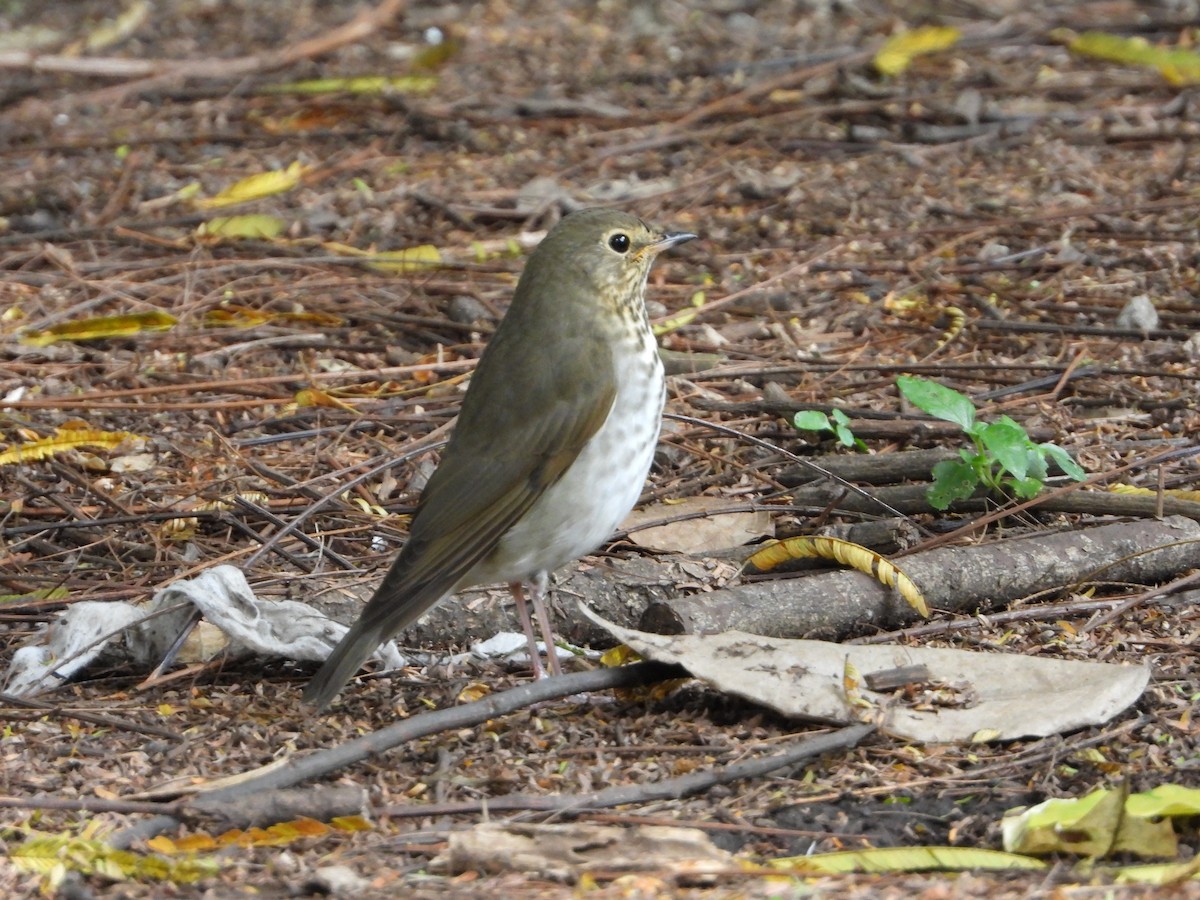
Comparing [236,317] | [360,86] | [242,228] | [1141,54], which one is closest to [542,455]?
[236,317]

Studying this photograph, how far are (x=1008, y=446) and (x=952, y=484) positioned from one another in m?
0.21

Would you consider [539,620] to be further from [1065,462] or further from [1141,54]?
[1141,54]

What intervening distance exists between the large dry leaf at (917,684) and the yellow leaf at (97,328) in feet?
10.4

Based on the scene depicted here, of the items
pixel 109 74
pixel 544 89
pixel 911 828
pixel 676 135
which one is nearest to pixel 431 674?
pixel 911 828

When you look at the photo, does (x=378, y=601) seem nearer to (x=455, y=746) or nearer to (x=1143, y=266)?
(x=455, y=746)

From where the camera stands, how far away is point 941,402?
4.48 meters

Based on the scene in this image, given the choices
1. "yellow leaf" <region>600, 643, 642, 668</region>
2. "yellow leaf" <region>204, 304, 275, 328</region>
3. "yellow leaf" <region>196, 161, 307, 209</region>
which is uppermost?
"yellow leaf" <region>196, 161, 307, 209</region>

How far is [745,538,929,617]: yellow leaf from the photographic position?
4141 mm

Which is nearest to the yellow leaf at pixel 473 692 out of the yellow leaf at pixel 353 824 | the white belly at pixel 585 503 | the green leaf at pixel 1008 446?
the white belly at pixel 585 503

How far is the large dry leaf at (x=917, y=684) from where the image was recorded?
3561 millimetres

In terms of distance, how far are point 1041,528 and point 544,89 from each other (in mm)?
5294

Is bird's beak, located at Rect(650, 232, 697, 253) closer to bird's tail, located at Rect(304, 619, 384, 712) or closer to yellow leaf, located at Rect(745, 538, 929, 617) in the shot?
yellow leaf, located at Rect(745, 538, 929, 617)

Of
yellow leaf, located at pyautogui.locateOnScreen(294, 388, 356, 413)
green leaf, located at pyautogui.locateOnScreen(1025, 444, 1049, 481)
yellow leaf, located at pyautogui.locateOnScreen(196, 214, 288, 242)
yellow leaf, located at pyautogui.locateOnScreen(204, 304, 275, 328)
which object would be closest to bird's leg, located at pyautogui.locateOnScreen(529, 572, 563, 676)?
green leaf, located at pyautogui.locateOnScreen(1025, 444, 1049, 481)

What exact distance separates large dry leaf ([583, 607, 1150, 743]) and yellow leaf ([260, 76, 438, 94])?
5988mm
